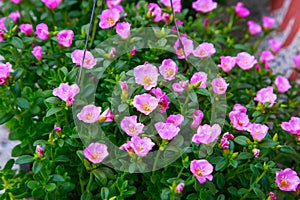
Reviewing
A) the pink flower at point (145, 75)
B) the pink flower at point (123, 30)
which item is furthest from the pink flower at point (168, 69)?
the pink flower at point (123, 30)

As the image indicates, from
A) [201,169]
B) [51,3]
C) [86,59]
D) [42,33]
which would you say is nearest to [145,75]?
[86,59]

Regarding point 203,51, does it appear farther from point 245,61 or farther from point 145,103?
point 145,103

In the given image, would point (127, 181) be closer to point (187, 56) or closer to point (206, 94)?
point (206, 94)

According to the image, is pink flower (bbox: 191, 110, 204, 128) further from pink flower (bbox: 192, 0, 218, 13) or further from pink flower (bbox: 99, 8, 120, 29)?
pink flower (bbox: 192, 0, 218, 13)

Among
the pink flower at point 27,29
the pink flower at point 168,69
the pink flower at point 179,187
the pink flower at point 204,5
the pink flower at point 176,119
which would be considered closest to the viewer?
the pink flower at point 179,187

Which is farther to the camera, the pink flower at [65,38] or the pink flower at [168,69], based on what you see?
the pink flower at [65,38]

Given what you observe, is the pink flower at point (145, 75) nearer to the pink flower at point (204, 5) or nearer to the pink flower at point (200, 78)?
the pink flower at point (200, 78)
